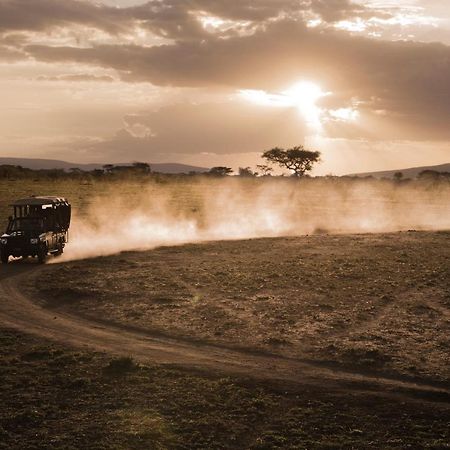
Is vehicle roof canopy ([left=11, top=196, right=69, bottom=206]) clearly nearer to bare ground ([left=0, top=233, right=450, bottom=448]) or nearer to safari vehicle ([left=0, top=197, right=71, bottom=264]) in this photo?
safari vehicle ([left=0, top=197, right=71, bottom=264])

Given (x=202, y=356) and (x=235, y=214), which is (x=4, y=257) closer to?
(x=202, y=356)

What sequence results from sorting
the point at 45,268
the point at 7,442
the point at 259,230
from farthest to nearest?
the point at 259,230, the point at 45,268, the point at 7,442

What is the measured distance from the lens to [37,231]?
1204 inches

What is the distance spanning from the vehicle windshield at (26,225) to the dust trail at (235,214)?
83.2 inches

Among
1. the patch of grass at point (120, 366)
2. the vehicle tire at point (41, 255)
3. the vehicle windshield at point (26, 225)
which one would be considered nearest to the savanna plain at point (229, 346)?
the patch of grass at point (120, 366)

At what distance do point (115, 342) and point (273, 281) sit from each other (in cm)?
933

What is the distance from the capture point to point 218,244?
37.8 m

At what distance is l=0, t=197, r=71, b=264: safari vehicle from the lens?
29.8 m

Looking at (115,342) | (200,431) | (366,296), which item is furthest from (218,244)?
(200,431)

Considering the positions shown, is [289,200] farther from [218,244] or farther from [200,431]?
[200,431]

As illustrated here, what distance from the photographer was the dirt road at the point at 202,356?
44.9 feet

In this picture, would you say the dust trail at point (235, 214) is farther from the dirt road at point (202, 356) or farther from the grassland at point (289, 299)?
the dirt road at point (202, 356)

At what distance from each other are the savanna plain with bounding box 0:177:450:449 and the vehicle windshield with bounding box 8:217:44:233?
1.64 m

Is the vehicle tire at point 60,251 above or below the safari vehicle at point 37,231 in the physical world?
below
